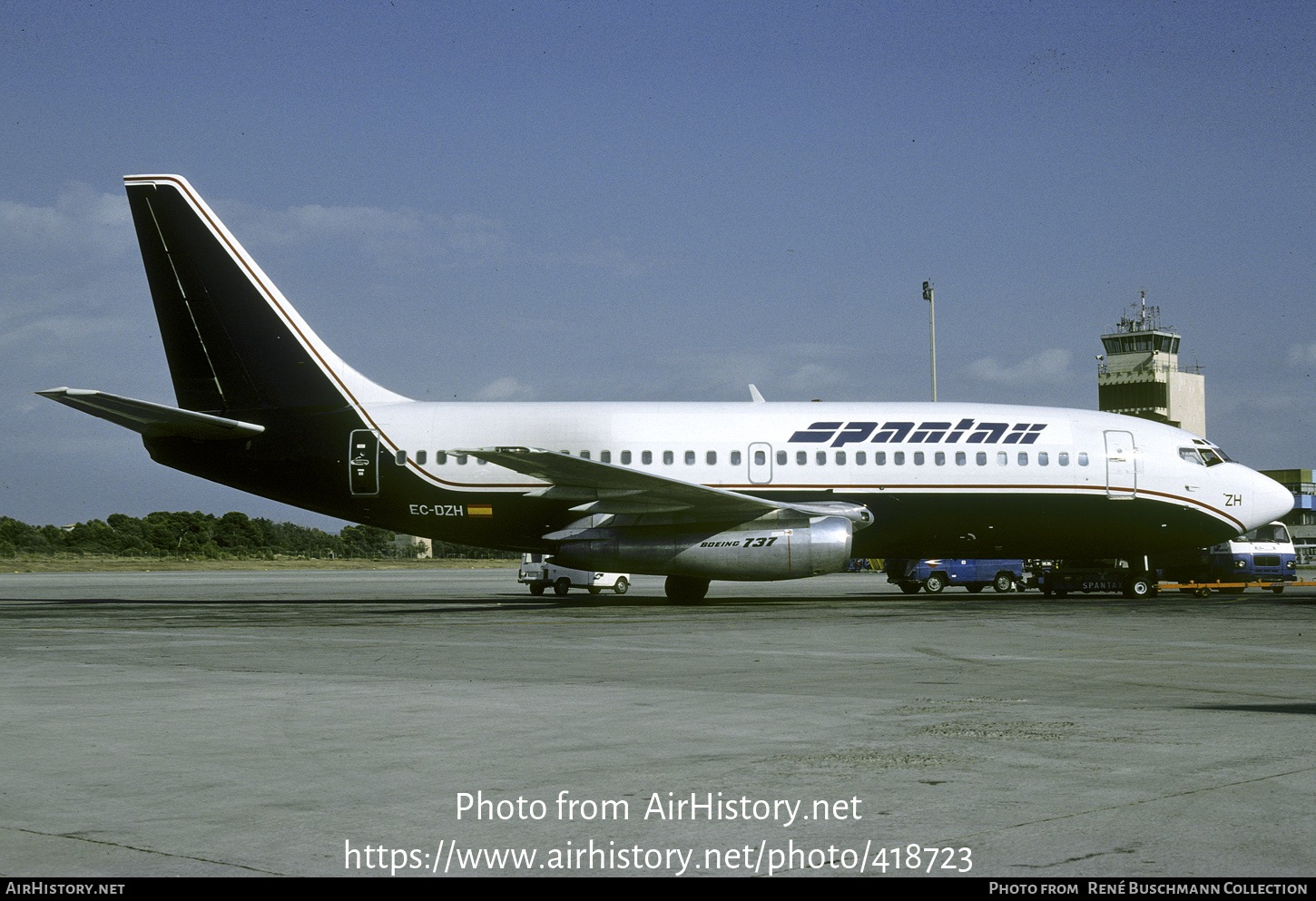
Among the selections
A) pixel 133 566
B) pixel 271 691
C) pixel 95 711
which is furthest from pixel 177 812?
pixel 133 566

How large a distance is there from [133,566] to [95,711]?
223 feet

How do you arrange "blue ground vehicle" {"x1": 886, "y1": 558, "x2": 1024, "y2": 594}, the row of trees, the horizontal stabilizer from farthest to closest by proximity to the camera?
the row of trees, "blue ground vehicle" {"x1": 886, "y1": 558, "x2": 1024, "y2": 594}, the horizontal stabilizer

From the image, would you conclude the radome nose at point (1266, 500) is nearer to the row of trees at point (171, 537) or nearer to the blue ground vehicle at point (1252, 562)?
the blue ground vehicle at point (1252, 562)

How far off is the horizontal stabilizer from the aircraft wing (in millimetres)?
5814

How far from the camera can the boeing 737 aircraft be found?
26.5 m

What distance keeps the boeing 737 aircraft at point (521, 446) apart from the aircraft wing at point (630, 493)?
25cm

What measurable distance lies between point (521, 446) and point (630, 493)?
2.78 meters

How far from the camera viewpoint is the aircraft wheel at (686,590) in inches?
1080

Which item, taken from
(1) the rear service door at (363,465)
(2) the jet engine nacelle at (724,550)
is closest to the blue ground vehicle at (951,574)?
(2) the jet engine nacelle at (724,550)

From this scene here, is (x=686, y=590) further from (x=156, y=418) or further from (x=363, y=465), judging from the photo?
(x=156, y=418)

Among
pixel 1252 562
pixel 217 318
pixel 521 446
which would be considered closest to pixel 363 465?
pixel 521 446

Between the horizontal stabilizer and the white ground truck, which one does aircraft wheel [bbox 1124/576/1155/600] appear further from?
the horizontal stabilizer

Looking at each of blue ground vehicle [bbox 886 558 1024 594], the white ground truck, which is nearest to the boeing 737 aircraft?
blue ground vehicle [bbox 886 558 1024 594]

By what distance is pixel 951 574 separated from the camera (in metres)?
36.2
